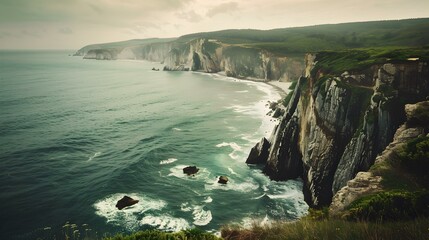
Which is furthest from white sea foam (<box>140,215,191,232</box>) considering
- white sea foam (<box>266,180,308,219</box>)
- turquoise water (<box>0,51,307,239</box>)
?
white sea foam (<box>266,180,308,219</box>)

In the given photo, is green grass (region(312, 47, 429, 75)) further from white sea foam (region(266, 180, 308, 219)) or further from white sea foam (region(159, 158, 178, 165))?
white sea foam (region(159, 158, 178, 165))

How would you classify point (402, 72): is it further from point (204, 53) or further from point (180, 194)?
point (204, 53)

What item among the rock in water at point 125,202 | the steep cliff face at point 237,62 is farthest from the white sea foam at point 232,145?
the steep cliff face at point 237,62

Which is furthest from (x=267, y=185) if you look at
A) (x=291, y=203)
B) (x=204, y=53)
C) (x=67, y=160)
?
(x=204, y=53)

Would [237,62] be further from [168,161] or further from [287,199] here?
[287,199]

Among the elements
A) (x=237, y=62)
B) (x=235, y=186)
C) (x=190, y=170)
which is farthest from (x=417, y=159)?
(x=237, y=62)
